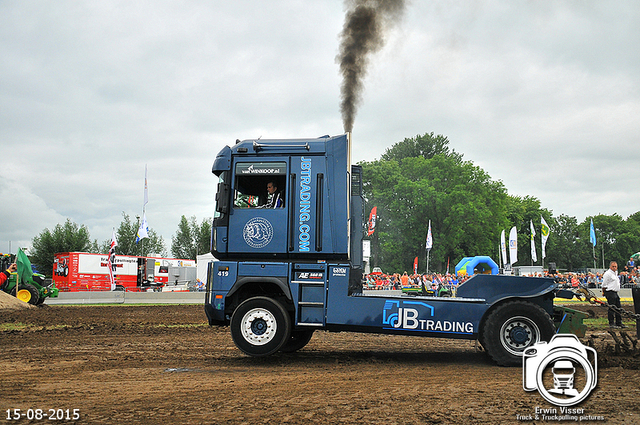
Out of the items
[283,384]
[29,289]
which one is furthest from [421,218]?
[283,384]

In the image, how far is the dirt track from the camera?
15.8 feet

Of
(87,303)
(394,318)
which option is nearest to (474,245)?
(87,303)

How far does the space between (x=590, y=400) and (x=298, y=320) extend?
13.5 ft

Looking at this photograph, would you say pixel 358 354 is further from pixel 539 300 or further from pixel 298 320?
pixel 539 300

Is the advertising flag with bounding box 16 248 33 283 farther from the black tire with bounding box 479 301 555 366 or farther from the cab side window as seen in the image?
the black tire with bounding box 479 301 555 366

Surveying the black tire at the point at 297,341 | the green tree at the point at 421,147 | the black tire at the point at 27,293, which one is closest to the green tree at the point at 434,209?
the green tree at the point at 421,147

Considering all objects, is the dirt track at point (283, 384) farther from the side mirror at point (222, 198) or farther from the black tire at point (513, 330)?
the side mirror at point (222, 198)

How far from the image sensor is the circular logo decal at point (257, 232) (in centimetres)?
784

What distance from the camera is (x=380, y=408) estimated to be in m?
4.98

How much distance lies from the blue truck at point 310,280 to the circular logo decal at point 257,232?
0.02m

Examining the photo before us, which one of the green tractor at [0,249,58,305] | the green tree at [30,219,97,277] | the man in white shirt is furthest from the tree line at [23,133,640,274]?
the man in white shirt

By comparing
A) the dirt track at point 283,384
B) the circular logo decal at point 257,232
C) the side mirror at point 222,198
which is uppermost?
the side mirror at point 222,198

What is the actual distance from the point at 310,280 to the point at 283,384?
1929mm

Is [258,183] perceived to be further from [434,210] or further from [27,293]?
[434,210]
